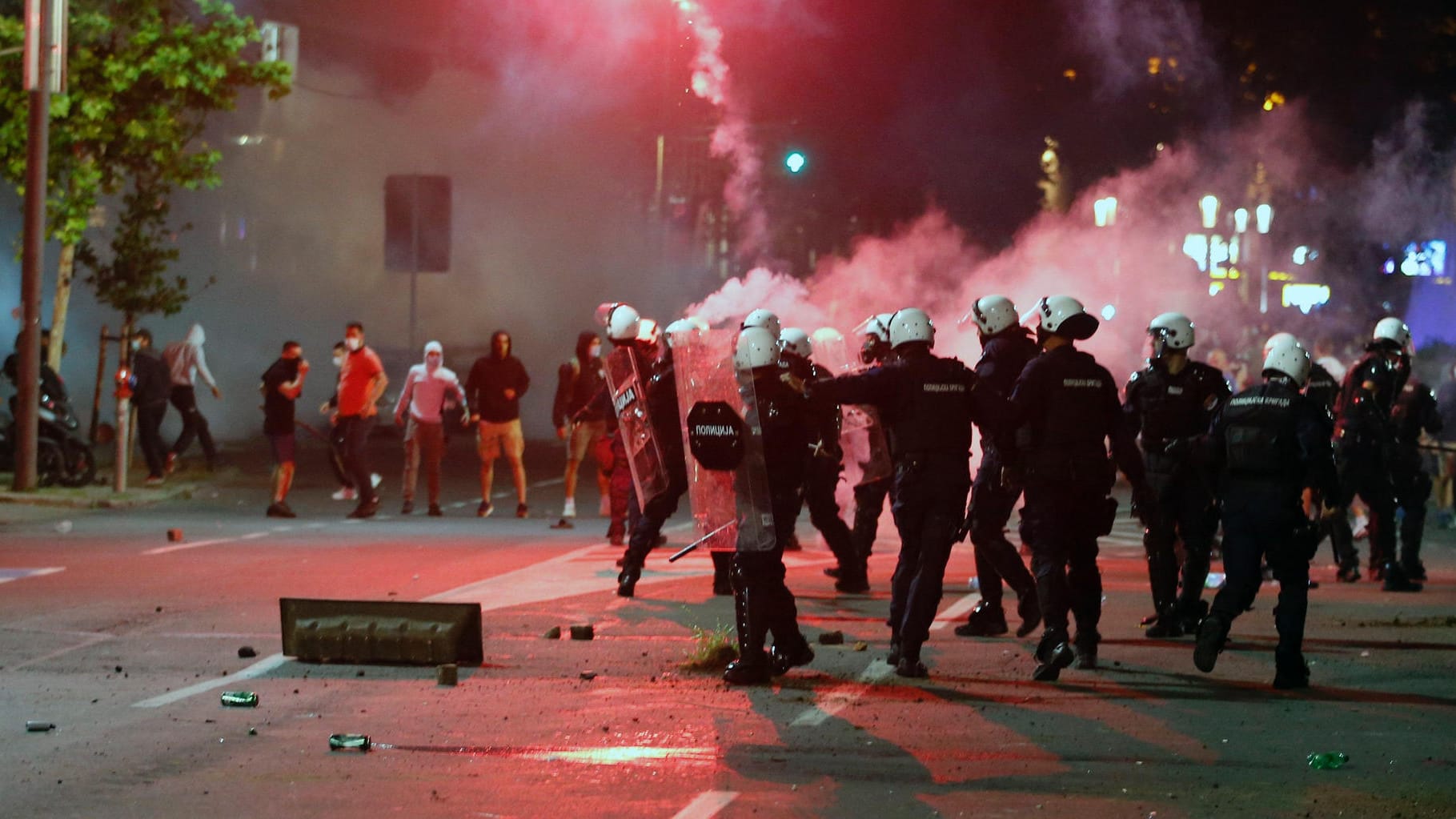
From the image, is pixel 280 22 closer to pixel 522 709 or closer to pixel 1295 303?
pixel 1295 303

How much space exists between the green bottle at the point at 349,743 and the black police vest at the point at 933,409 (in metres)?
2.94

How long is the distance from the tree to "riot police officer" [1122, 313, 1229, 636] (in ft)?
45.9

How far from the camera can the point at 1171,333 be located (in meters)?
9.80

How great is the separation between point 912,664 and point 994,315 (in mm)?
2082

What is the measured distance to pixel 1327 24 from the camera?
78.6 feet

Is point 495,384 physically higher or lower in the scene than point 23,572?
higher

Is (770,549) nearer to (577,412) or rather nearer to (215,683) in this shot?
(215,683)

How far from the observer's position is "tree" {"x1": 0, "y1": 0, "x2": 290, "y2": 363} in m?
20.3

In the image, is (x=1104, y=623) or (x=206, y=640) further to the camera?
(x=1104, y=623)

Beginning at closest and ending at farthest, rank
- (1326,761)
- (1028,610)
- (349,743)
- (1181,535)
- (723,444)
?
(1326,761) < (349,743) < (723,444) < (1028,610) < (1181,535)

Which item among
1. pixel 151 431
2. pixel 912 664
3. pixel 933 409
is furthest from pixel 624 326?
pixel 151 431

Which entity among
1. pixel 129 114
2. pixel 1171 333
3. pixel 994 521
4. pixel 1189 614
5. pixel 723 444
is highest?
pixel 129 114

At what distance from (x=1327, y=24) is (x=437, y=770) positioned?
21.0 metres

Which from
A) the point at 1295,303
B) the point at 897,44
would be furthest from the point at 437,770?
the point at 1295,303
